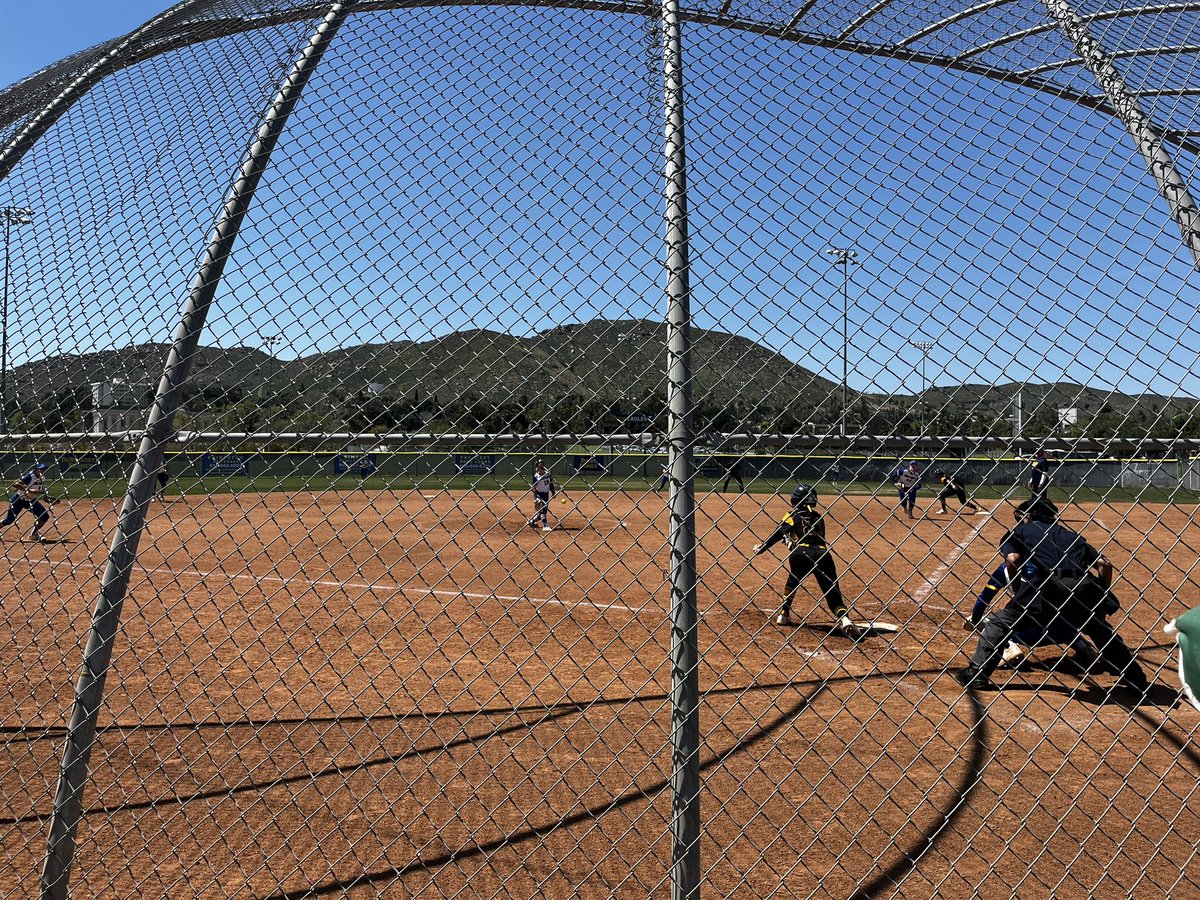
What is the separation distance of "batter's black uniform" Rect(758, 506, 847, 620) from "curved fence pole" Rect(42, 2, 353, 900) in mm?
4967

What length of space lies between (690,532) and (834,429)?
581mm

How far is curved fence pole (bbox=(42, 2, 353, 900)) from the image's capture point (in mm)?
2332

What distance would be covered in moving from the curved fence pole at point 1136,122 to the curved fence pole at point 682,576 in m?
1.87

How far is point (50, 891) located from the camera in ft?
7.59

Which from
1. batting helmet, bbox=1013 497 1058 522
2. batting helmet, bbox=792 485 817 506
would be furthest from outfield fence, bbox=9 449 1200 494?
batting helmet, bbox=792 485 817 506

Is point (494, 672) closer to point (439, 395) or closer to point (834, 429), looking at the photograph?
point (439, 395)

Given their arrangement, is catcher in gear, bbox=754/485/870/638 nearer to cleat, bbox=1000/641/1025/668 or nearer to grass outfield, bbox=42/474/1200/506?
grass outfield, bbox=42/474/1200/506

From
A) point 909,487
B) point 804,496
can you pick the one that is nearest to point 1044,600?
point 804,496

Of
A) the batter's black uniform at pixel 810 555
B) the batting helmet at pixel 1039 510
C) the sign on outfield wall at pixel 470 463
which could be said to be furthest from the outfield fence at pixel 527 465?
the batter's black uniform at pixel 810 555

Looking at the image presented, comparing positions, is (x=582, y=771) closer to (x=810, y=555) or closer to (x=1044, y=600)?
(x=1044, y=600)

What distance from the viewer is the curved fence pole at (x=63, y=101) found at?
344cm

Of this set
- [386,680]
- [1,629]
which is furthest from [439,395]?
[1,629]

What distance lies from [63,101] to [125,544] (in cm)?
249

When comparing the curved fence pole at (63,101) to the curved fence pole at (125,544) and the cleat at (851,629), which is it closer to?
the curved fence pole at (125,544)
